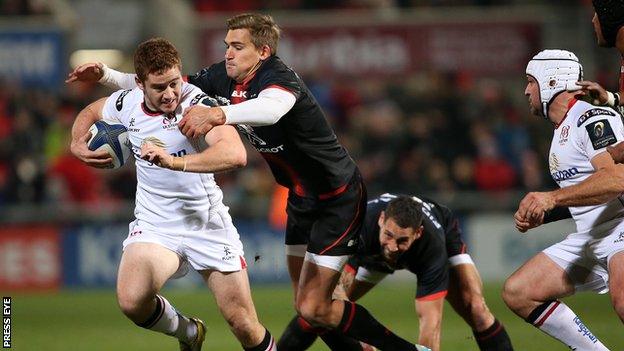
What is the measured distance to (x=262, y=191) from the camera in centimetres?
1603

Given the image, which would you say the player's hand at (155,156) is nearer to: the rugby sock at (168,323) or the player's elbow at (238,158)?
the player's elbow at (238,158)

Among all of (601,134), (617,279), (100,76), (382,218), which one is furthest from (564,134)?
(100,76)

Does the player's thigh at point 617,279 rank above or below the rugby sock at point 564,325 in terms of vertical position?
above

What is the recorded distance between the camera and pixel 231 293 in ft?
23.2

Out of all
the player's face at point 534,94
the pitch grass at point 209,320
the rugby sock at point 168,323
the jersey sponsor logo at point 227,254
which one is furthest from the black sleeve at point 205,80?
the pitch grass at point 209,320

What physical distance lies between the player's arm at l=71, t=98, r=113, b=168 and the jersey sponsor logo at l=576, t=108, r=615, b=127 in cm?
296

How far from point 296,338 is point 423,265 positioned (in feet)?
3.54

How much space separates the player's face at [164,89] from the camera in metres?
6.82

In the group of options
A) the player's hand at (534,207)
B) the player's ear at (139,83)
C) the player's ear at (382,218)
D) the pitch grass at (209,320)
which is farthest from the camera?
the pitch grass at (209,320)

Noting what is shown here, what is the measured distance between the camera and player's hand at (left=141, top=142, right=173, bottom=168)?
6125 millimetres

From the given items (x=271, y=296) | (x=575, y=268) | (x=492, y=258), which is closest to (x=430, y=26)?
(x=492, y=258)

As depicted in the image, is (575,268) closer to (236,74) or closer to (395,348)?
(395,348)

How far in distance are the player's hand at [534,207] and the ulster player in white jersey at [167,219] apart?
6.10 feet

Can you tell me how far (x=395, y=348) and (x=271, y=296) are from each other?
706 cm
